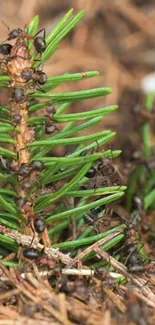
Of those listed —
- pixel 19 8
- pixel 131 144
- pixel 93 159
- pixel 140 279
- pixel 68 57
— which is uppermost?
pixel 19 8

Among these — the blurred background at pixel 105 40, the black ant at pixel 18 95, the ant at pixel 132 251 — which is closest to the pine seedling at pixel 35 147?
the black ant at pixel 18 95

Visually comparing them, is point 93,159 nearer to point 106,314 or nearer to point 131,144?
point 106,314

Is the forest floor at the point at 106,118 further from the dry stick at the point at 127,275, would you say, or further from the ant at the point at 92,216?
the ant at the point at 92,216

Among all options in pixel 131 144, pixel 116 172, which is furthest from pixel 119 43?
pixel 116 172

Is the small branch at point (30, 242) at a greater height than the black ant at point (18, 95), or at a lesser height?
lesser

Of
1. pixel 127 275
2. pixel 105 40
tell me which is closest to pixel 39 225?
pixel 127 275

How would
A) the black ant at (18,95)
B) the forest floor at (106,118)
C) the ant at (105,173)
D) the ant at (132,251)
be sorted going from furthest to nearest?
the ant at (105,173) < the ant at (132,251) < the black ant at (18,95) < the forest floor at (106,118)

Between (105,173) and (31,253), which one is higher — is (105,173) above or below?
above

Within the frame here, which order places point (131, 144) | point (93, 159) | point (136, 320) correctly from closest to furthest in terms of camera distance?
1. point (136, 320)
2. point (93, 159)
3. point (131, 144)

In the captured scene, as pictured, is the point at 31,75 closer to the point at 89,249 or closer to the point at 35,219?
the point at 35,219
